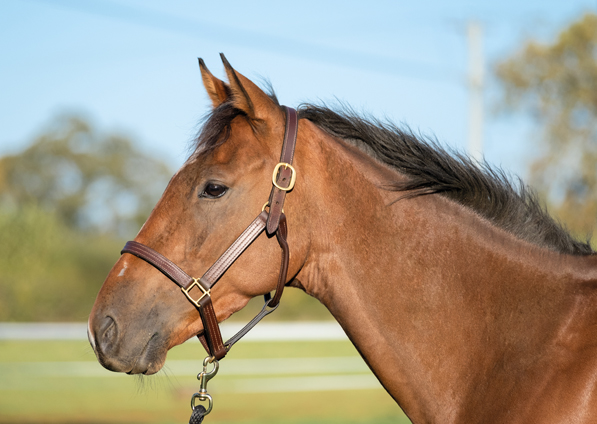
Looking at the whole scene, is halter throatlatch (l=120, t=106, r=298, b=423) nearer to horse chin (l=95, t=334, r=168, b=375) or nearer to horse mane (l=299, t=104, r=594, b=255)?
horse chin (l=95, t=334, r=168, b=375)

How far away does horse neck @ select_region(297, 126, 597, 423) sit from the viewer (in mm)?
2330

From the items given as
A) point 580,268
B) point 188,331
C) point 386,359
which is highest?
point 580,268

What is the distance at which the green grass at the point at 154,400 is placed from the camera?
9.44 meters

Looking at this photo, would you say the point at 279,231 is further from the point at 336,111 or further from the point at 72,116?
the point at 72,116

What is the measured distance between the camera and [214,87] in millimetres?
2816

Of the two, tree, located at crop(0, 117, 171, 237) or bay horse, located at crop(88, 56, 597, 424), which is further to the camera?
tree, located at crop(0, 117, 171, 237)

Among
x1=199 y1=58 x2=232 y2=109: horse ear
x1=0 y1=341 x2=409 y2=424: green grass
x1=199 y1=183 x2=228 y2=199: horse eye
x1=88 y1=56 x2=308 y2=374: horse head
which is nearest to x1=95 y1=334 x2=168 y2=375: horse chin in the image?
x1=88 y1=56 x2=308 y2=374: horse head

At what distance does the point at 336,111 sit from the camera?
2.79 m

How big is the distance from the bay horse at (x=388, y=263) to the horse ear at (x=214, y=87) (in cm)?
15

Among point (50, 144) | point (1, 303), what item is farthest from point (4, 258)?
point (50, 144)

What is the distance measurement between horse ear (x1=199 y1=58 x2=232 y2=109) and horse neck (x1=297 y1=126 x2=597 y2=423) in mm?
576

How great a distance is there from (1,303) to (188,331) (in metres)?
24.7

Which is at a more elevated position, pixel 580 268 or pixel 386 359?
pixel 580 268

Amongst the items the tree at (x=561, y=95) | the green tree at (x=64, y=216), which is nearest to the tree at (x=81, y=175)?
the green tree at (x=64, y=216)
